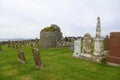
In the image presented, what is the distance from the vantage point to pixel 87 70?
439 inches

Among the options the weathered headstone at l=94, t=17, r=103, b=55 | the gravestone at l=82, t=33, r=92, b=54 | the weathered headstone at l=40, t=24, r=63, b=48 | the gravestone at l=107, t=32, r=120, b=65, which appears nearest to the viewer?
the gravestone at l=107, t=32, r=120, b=65

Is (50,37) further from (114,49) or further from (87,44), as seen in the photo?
(114,49)

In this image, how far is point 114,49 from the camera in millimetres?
13273

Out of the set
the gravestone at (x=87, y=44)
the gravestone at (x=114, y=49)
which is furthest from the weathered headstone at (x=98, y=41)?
the gravestone at (x=87, y=44)

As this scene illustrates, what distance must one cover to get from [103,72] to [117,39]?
11.4ft

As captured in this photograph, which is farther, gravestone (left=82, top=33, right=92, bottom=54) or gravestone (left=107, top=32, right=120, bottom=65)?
gravestone (left=82, top=33, right=92, bottom=54)

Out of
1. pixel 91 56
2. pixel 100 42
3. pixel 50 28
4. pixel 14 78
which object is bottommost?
pixel 14 78

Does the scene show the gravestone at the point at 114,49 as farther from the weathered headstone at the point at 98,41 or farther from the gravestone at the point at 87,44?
the gravestone at the point at 87,44

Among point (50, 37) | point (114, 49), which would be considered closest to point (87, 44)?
point (114, 49)

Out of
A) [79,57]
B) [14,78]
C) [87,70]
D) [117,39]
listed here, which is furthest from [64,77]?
[79,57]

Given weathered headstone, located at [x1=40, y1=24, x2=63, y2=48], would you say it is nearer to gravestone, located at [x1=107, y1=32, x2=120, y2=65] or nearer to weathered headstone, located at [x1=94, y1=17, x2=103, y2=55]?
weathered headstone, located at [x1=94, y1=17, x2=103, y2=55]

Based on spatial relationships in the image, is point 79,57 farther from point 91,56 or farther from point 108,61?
point 108,61

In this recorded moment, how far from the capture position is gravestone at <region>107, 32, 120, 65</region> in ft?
42.3

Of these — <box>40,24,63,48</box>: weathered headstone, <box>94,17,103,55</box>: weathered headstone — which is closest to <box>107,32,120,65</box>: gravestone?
<box>94,17,103,55</box>: weathered headstone
